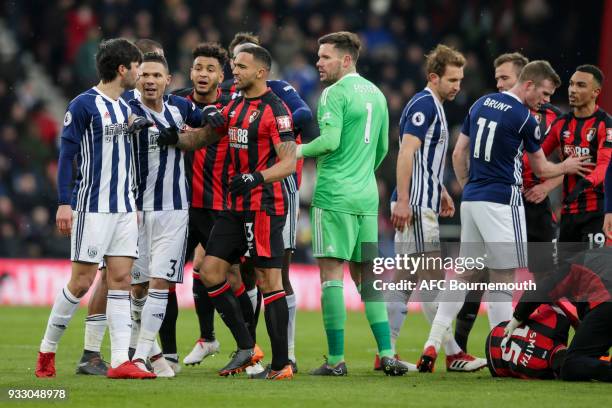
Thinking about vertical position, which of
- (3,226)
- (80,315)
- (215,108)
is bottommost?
(80,315)

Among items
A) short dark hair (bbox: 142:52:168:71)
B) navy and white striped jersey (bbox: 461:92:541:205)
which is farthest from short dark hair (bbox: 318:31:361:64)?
short dark hair (bbox: 142:52:168:71)

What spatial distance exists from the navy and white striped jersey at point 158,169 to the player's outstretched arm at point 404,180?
1.49m

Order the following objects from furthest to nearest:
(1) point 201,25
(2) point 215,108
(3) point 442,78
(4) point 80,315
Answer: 1. (1) point 201,25
2. (4) point 80,315
3. (3) point 442,78
4. (2) point 215,108

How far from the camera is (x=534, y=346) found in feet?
23.9

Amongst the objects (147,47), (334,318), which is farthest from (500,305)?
(147,47)

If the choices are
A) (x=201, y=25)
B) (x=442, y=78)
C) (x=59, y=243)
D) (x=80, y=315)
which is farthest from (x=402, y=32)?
(x=442, y=78)

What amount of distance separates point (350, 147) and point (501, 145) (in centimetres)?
111

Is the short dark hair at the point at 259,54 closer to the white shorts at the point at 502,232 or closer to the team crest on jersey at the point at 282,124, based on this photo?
the team crest on jersey at the point at 282,124

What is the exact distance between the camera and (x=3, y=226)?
16.1 m

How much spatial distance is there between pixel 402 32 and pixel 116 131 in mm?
12276

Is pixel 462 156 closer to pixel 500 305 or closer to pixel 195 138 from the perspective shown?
pixel 500 305

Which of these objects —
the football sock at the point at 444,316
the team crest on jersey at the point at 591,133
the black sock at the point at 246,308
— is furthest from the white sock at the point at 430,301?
the team crest on jersey at the point at 591,133

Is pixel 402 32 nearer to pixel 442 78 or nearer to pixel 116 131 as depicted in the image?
pixel 442 78

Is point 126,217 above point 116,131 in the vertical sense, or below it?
below
